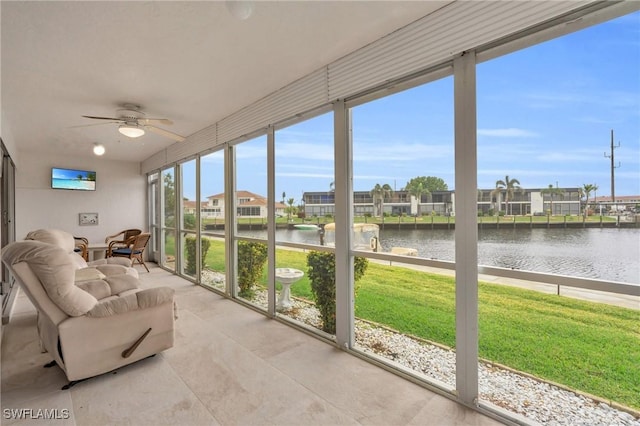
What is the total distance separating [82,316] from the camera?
231 cm

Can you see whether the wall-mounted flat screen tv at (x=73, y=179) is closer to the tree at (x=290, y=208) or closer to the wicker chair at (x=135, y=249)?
the wicker chair at (x=135, y=249)

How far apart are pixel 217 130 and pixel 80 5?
110 inches

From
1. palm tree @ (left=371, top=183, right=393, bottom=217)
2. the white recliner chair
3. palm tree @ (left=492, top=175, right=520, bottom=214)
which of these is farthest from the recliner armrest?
palm tree @ (left=492, top=175, right=520, bottom=214)

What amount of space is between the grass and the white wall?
24.3 ft

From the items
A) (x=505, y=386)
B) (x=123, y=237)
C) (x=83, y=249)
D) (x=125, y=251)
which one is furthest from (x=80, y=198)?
(x=505, y=386)

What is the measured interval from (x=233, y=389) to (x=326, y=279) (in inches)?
56.5

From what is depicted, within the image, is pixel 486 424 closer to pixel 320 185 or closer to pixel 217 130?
pixel 320 185

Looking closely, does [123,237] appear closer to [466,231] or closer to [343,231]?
[343,231]

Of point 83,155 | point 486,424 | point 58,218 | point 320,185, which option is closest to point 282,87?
point 320,185

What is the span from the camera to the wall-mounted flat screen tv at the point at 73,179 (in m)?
6.84

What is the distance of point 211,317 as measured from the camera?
3.79 meters

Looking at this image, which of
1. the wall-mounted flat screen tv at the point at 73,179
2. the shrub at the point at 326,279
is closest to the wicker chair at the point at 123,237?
the wall-mounted flat screen tv at the point at 73,179

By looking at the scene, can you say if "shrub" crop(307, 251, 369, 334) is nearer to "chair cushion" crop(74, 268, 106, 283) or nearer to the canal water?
the canal water

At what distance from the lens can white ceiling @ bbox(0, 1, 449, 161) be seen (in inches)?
82.9
